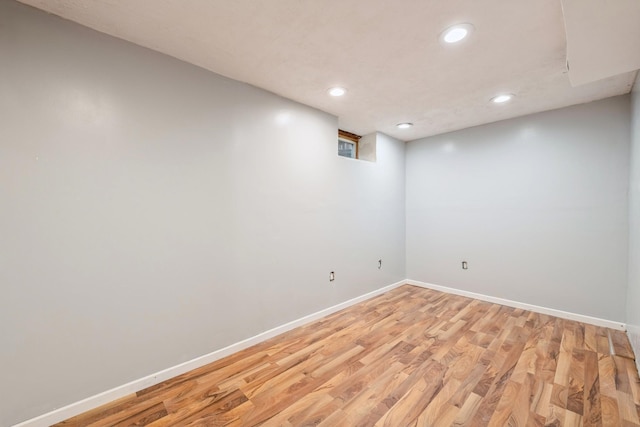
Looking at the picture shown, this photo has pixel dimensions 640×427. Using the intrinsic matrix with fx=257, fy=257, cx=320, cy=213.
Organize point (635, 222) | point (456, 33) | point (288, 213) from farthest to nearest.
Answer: point (288, 213) < point (635, 222) < point (456, 33)

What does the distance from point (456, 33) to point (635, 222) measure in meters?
2.32

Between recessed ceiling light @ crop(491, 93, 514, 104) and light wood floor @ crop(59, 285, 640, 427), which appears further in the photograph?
recessed ceiling light @ crop(491, 93, 514, 104)

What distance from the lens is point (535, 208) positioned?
3.19m

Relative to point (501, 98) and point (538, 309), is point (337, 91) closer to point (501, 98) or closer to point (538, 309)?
point (501, 98)

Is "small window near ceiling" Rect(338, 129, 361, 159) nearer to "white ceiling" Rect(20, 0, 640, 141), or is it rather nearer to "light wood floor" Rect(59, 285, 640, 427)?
"white ceiling" Rect(20, 0, 640, 141)

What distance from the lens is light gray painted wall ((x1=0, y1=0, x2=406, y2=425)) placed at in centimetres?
146

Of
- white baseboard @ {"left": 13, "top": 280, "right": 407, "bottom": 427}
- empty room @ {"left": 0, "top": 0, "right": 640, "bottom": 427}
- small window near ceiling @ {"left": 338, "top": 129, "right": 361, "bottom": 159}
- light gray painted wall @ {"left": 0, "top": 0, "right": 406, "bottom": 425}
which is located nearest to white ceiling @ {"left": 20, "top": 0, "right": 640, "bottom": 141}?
empty room @ {"left": 0, "top": 0, "right": 640, "bottom": 427}

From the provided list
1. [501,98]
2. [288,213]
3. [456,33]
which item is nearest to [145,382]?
[288,213]

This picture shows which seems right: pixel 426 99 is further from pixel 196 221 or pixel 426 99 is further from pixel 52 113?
pixel 52 113

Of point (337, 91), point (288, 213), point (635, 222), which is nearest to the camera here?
point (635, 222)

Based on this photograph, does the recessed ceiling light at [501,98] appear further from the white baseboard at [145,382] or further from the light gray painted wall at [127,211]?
the white baseboard at [145,382]

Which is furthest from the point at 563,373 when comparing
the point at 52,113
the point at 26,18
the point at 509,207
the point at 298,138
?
the point at 26,18

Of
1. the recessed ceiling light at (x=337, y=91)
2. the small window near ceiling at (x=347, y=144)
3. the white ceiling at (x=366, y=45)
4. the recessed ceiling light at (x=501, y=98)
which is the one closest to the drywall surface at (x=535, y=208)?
the white ceiling at (x=366, y=45)

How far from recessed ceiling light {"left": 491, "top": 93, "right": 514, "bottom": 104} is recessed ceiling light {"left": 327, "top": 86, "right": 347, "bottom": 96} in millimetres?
1634
